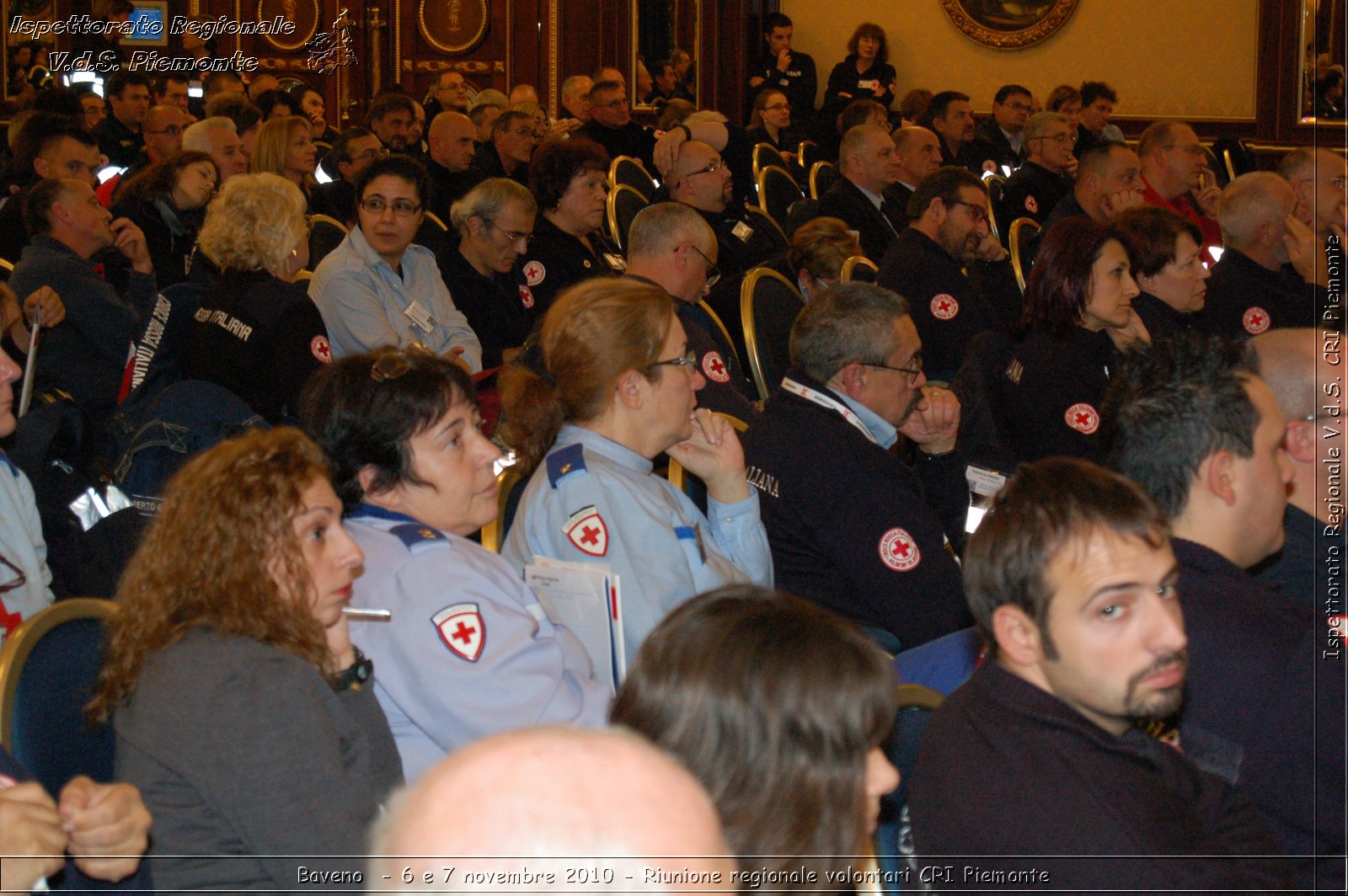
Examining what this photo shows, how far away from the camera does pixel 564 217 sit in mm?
5727

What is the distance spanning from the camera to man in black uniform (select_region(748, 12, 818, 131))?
1255cm

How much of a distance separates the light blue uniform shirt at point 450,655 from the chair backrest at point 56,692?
385mm

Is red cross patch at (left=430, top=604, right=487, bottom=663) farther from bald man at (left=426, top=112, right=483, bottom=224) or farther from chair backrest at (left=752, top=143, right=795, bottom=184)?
chair backrest at (left=752, top=143, right=795, bottom=184)

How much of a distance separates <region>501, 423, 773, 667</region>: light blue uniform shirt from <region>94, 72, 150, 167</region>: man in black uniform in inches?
247

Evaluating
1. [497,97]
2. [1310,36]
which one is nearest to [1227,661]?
[497,97]

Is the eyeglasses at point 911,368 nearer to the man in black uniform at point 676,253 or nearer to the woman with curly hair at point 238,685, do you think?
the man in black uniform at point 676,253

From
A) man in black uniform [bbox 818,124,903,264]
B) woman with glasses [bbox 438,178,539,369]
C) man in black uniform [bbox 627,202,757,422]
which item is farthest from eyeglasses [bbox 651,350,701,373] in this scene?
man in black uniform [bbox 818,124,903,264]

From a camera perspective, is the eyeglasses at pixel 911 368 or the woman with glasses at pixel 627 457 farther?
the eyeglasses at pixel 911 368

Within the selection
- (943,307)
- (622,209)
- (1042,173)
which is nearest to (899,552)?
(943,307)

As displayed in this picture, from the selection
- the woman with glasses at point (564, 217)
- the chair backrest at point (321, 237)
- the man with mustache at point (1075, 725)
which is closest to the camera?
the man with mustache at point (1075, 725)

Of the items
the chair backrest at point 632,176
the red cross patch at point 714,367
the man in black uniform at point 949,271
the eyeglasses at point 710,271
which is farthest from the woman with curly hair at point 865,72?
the red cross patch at point 714,367

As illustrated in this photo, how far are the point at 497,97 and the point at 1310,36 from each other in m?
7.86

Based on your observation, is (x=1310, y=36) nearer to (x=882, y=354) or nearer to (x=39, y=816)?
→ (x=882, y=354)

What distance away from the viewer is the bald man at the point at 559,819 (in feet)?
2.59
